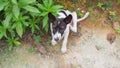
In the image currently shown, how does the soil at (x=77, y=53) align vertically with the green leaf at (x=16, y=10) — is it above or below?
below

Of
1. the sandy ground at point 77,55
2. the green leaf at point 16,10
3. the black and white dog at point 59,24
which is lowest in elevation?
the sandy ground at point 77,55

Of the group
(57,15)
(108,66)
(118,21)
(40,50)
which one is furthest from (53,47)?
(118,21)

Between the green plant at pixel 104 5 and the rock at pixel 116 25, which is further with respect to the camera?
the green plant at pixel 104 5

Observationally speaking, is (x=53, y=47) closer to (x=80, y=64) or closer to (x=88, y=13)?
(x=80, y=64)

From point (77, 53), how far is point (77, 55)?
39 mm

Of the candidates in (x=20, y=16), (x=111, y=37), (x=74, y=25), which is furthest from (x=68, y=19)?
(x=111, y=37)

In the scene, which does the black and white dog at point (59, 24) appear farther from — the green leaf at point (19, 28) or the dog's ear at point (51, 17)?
the green leaf at point (19, 28)

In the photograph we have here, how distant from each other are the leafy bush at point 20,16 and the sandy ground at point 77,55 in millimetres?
222

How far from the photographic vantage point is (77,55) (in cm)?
523

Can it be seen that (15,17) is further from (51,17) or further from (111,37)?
(111,37)

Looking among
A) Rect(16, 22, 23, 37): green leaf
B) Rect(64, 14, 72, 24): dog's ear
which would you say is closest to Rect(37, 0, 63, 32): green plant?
Rect(64, 14, 72, 24): dog's ear

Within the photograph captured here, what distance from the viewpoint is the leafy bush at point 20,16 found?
4.54m

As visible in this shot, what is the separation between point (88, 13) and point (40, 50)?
1090 mm

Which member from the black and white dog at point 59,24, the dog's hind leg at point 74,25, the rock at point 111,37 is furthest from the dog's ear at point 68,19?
the rock at point 111,37
